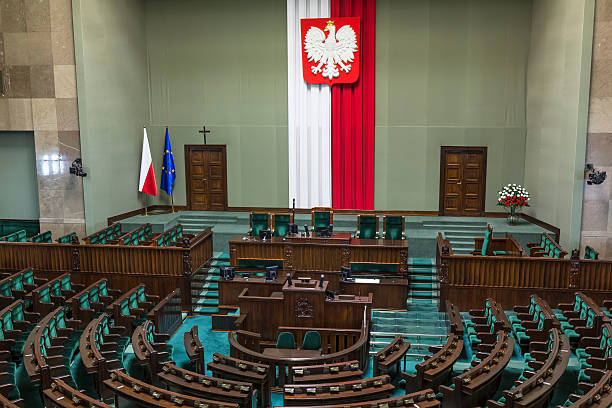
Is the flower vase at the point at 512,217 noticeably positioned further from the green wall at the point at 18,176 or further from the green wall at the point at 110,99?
the green wall at the point at 18,176

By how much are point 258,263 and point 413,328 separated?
12.2 feet

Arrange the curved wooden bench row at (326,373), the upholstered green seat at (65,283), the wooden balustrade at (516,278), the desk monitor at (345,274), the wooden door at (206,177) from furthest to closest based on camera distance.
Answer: the wooden door at (206,177) < the upholstered green seat at (65,283) < the desk monitor at (345,274) < the wooden balustrade at (516,278) < the curved wooden bench row at (326,373)

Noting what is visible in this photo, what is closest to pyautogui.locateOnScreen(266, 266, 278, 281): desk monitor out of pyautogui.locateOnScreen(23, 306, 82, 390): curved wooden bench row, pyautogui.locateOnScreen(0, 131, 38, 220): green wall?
pyautogui.locateOnScreen(23, 306, 82, 390): curved wooden bench row

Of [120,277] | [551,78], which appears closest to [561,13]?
[551,78]

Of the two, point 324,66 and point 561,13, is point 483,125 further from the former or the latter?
point 324,66

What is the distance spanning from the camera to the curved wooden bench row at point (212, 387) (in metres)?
6.68

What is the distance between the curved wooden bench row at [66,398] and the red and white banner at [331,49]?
37.5 feet

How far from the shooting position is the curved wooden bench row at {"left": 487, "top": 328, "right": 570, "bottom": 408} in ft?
20.6

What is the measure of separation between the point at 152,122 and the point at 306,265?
788cm

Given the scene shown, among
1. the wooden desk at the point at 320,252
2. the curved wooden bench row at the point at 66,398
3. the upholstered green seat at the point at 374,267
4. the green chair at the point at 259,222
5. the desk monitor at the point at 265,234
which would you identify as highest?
the green chair at the point at 259,222

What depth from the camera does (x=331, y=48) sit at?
15711 mm

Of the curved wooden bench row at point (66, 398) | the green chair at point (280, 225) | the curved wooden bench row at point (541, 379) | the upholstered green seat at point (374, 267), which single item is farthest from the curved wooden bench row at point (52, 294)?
the curved wooden bench row at point (541, 379)

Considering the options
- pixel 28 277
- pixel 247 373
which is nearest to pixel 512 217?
pixel 247 373

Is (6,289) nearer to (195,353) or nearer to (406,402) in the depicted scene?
(195,353)
